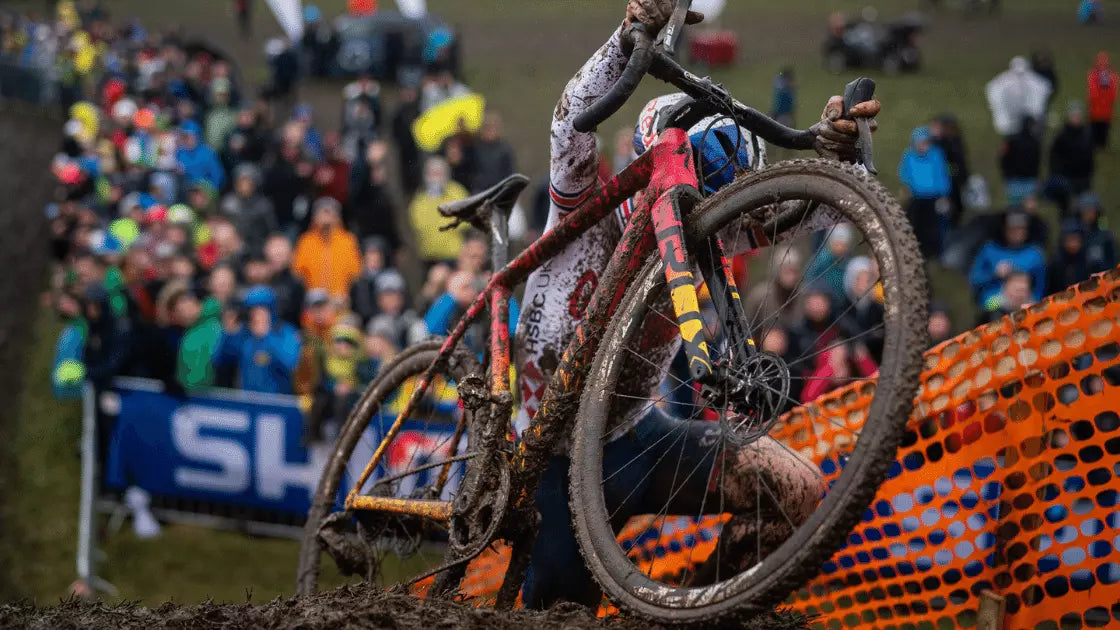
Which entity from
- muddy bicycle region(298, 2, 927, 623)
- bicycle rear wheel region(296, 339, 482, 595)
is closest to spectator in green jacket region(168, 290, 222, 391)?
bicycle rear wheel region(296, 339, 482, 595)

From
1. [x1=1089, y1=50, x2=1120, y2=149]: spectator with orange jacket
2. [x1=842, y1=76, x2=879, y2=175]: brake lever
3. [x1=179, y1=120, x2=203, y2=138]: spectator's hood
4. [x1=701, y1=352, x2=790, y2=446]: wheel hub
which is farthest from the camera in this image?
[x1=179, y1=120, x2=203, y2=138]: spectator's hood

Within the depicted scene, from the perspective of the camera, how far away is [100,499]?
10766 mm

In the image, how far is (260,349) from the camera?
35.3 ft

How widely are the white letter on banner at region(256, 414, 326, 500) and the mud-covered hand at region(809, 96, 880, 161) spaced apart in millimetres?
6393

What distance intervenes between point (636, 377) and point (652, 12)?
4.58 feet

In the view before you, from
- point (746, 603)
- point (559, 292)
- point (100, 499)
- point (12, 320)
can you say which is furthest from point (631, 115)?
point (746, 603)

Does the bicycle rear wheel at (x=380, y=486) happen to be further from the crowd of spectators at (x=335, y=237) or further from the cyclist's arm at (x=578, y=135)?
the crowd of spectators at (x=335, y=237)

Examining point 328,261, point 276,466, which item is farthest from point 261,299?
point 328,261

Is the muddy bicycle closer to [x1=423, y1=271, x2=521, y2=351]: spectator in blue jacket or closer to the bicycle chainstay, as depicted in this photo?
the bicycle chainstay

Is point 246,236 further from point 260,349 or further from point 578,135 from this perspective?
point 578,135

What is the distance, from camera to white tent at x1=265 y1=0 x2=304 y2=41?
2553cm

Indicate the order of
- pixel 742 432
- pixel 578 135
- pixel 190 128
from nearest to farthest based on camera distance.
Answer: pixel 742 432 < pixel 578 135 < pixel 190 128

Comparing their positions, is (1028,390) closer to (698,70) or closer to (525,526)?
(525,526)

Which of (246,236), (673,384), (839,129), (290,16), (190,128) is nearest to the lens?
(839,129)
